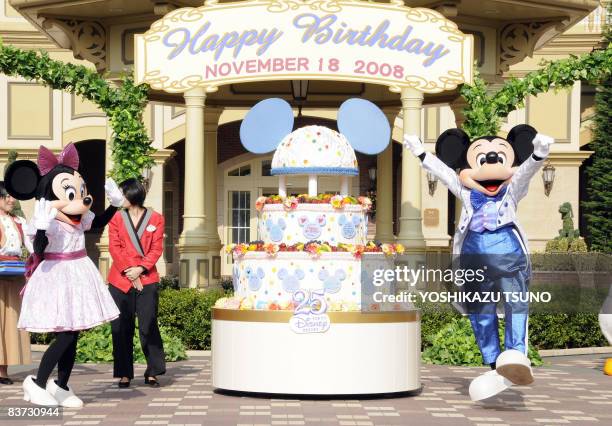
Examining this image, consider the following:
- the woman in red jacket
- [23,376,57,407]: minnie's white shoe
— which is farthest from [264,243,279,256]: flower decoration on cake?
[23,376,57,407]: minnie's white shoe

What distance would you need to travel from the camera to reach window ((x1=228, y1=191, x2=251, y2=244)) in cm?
3006

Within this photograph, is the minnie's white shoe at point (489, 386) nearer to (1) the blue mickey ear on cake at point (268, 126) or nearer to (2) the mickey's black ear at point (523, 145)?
(2) the mickey's black ear at point (523, 145)

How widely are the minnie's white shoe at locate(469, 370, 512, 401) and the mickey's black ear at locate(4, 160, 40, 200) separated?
12.5ft

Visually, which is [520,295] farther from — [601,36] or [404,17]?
[601,36]

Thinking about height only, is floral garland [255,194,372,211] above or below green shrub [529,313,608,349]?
above

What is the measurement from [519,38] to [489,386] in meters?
8.45

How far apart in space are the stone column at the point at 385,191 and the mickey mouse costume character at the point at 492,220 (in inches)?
350

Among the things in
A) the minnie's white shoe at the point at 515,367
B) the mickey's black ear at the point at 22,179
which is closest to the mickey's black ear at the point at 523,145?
the minnie's white shoe at the point at 515,367

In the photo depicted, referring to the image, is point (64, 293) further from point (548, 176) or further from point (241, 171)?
point (241, 171)

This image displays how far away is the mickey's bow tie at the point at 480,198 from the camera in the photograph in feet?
32.1

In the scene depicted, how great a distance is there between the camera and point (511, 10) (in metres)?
15.9

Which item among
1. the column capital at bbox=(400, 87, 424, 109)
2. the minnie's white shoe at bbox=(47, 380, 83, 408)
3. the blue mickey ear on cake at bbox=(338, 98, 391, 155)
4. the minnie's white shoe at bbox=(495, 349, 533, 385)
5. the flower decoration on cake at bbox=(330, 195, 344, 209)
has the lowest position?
the minnie's white shoe at bbox=(47, 380, 83, 408)

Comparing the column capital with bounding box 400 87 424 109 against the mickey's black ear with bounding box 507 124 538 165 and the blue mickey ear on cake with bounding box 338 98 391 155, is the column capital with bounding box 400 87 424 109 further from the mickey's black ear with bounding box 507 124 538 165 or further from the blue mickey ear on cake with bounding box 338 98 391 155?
the mickey's black ear with bounding box 507 124 538 165

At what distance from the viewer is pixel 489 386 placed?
9258mm
